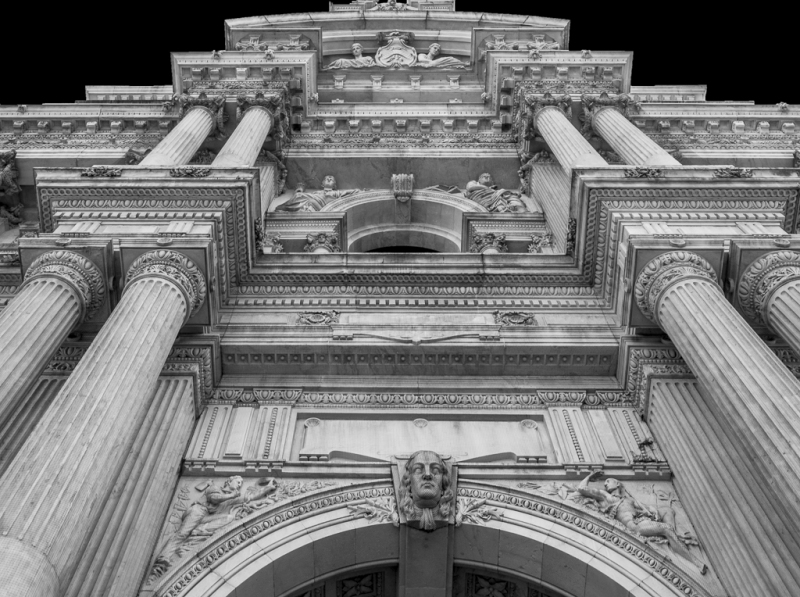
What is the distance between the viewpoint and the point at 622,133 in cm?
2006

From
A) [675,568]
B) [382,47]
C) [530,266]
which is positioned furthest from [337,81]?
[675,568]

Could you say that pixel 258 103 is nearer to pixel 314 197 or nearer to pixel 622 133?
pixel 314 197

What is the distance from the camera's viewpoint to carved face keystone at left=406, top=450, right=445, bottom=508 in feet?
37.8

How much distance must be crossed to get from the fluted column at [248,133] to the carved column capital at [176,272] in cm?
354

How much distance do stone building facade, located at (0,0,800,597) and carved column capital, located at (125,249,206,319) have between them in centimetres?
5

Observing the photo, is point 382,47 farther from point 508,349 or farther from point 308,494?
point 308,494

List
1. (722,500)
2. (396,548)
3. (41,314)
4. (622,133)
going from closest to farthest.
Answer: (722,500)
(396,548)
(41,314)
(622,133)

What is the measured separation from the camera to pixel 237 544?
36.7 ft

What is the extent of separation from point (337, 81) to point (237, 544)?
2160cm

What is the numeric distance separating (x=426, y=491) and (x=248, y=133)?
12025mm

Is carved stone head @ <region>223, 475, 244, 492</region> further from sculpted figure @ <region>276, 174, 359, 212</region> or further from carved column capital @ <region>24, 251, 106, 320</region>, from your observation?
sculpted figure @ <region>276, 174, 359, 212</region>

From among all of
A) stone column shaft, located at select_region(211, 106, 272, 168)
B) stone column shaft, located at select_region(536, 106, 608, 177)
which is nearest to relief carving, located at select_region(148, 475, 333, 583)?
stone column shaft, located at select_region(211, 106, 272, 168)

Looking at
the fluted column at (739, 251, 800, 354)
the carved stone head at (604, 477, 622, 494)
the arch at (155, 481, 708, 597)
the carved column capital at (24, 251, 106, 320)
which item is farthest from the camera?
the carved column capital at (24, 251, 106, 320)

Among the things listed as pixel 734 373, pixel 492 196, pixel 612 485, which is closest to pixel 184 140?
pixel 492 196
